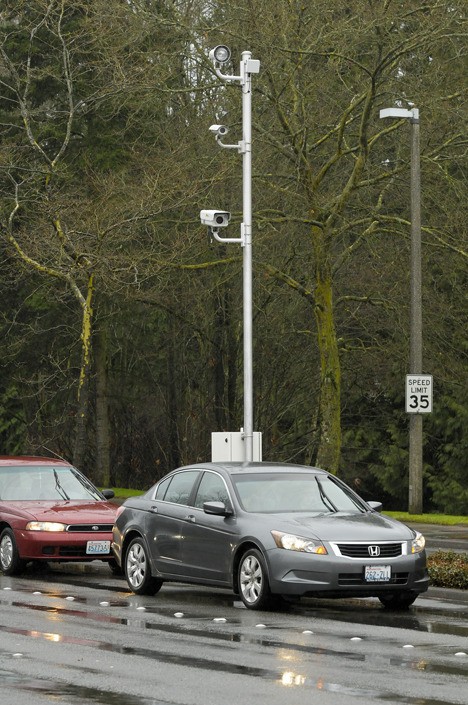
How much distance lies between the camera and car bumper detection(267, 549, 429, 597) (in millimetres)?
15305

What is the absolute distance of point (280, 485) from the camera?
17047mm

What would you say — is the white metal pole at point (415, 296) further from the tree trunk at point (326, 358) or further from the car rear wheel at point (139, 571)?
the car rear wheel at point (139, 571)

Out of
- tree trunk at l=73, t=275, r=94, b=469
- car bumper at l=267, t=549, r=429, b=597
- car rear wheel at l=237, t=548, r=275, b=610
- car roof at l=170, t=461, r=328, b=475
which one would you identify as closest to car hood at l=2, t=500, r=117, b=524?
car roof at l=170, t=461, r=328, b=475

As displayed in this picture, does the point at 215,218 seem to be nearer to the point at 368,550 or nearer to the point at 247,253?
the point at 247,253

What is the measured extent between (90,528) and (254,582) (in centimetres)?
474

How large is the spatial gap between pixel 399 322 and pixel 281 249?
4.78 metres

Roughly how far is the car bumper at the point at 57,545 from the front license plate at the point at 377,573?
5468mm

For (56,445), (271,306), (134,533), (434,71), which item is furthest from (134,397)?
(134,533)

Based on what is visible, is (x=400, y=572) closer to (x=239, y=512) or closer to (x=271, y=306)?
(x=239, y=512)

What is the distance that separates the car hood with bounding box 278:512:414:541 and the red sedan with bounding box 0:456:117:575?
4522 mm

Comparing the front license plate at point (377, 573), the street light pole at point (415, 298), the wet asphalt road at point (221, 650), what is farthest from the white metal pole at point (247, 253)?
the front license plate at point (377, 573)

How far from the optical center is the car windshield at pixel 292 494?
16.7 meters

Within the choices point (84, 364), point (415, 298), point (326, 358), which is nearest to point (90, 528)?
point (415, 298)

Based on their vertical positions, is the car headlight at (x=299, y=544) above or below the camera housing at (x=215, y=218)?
below
